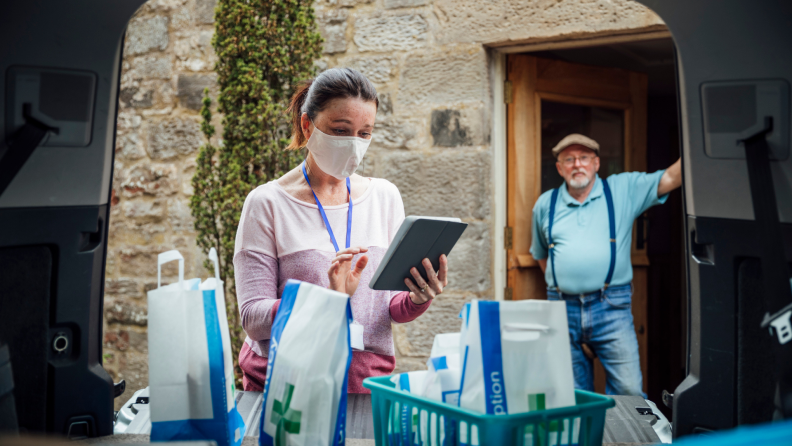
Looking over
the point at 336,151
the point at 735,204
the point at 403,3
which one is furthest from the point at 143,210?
the point at 735,204

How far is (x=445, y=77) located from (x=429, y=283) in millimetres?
2006

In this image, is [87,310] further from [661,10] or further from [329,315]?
[661,10]

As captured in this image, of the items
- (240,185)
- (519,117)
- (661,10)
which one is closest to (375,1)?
(519,117)

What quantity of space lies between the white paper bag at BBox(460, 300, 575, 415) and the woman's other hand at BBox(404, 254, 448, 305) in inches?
25.1

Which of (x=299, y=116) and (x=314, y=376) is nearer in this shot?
(x=314, y=376)

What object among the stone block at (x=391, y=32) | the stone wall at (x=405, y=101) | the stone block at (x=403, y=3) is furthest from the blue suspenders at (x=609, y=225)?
the stone block at (x=403, y=3)

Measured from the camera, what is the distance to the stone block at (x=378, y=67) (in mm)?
3336

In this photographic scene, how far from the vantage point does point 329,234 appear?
1.61 meters

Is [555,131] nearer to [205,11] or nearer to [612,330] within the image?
[612,330]

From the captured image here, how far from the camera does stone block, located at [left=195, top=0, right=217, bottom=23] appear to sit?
3641mm

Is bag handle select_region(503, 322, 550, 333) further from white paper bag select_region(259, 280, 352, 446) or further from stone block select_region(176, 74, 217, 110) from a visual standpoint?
stone block select_region(176, 74, 217, 110)

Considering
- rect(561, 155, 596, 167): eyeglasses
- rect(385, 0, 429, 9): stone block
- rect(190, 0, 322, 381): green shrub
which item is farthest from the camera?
rect(561, 155, 596, 167): eyeglasses

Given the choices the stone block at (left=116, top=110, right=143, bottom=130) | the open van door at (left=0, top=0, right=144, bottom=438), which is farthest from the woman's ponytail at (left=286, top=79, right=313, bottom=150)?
the stone block at (left=116, top=110, right=143, bottom=130)

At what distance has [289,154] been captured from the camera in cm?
313
